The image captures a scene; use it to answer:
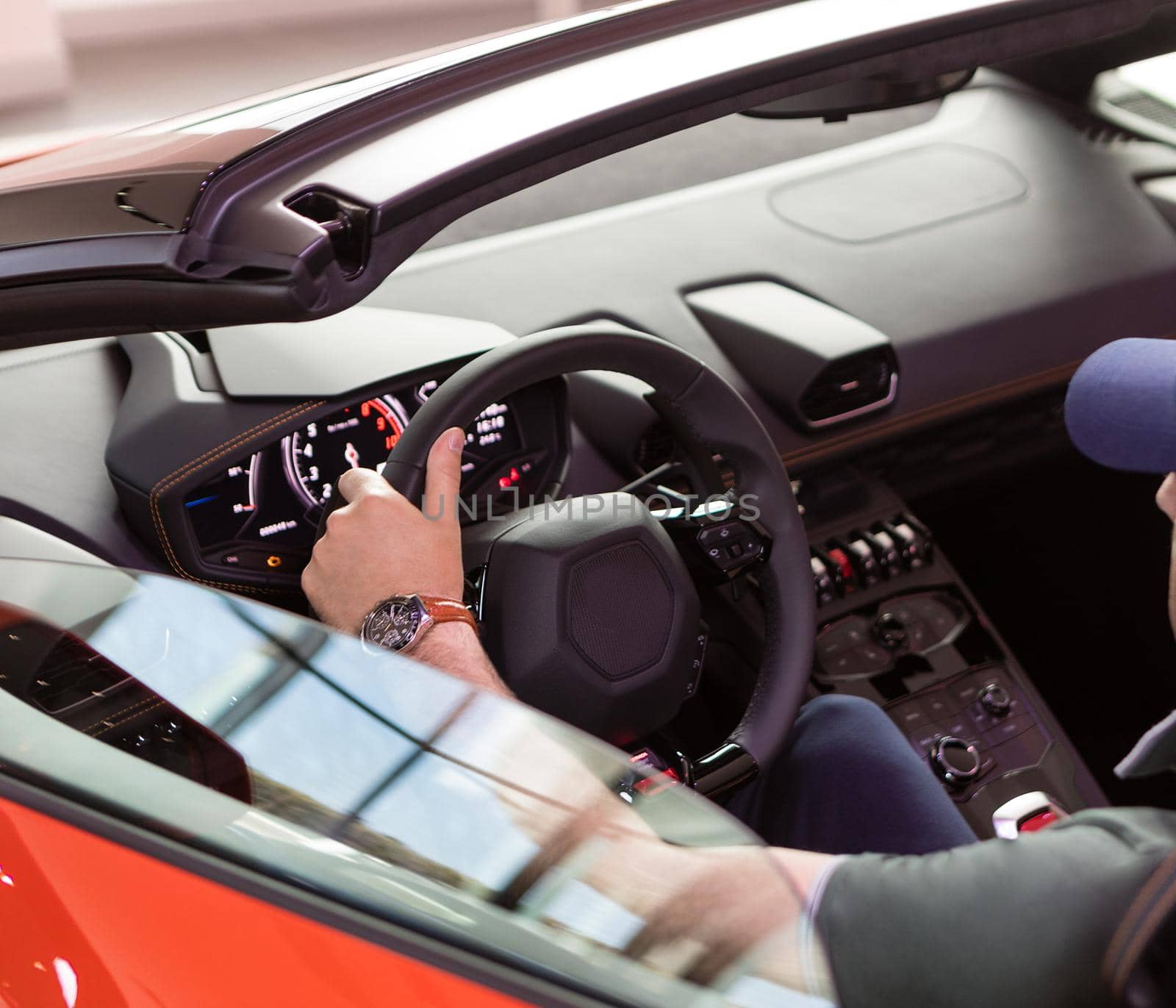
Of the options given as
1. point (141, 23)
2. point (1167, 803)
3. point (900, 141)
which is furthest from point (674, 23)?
point (141, 23)

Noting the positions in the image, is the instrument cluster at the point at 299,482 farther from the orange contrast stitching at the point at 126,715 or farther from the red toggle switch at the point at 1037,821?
the red toggle switch at the point at 1037,821

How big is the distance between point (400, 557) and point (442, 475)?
0.32 feet

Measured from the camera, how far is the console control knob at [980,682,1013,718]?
1.74 metres

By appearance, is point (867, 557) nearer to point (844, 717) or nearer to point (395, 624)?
point (844, 717)

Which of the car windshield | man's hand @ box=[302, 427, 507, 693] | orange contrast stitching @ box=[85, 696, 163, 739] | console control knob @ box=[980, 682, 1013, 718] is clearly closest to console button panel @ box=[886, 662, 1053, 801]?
console control knob @ box=[980, 682, 1013, 718]

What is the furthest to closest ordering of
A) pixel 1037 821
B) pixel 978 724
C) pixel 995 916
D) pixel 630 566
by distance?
pixel 978 724 < pixel 1037 821 < pixel 630 566 < pixel 995 916

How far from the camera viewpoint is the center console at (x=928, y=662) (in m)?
1.67

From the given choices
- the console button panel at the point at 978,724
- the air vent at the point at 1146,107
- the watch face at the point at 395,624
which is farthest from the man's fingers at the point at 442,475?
the air vent at the point at 1146,107

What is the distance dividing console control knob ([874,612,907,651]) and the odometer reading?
763mm

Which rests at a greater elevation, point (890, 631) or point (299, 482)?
point (299, 482)

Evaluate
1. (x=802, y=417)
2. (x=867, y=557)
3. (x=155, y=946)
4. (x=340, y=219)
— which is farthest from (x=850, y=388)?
(x=155, y=946)

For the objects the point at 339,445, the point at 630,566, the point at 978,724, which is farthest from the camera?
the point at 978,724

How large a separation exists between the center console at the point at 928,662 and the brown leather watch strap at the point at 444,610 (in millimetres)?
740

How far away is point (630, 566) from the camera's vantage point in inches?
51.7
